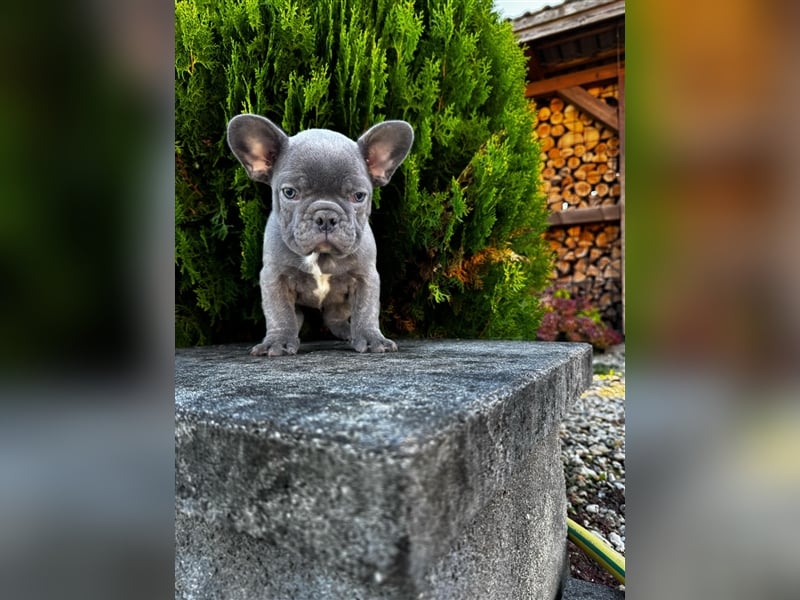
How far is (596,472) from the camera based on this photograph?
9.12 feet

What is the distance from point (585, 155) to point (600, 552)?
6.40m

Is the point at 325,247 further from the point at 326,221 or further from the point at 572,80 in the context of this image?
the point at 572,80

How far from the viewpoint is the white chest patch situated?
1604mm

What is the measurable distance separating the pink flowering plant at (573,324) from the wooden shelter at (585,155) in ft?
1.57

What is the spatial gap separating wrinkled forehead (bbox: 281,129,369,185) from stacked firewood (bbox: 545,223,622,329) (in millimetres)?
5766

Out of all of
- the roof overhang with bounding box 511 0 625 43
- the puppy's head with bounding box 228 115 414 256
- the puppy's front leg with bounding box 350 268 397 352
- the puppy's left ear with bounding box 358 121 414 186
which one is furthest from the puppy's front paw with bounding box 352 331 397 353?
the roof overhang with bounding box 511 0 625 43

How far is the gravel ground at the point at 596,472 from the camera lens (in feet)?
6.93

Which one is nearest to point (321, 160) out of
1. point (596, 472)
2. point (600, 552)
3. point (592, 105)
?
point (600, 552)

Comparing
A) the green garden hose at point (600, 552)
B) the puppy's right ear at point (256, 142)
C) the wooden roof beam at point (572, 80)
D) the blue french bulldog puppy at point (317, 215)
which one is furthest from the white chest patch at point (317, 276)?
the wooden roof beam at point (572, 80)

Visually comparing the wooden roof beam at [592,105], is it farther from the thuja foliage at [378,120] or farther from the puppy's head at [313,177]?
the puppy's head at [313,177]
